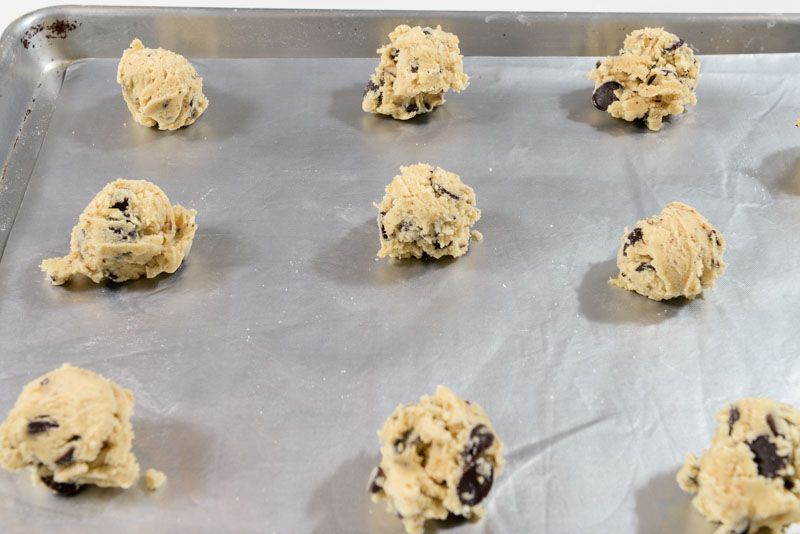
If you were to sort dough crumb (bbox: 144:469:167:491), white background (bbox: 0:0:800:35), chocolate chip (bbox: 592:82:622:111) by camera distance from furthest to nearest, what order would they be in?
white background (bbox: 0:0:800:35) → chocolate chip (bbox: 592:82:622:111) → dough crumb (bbox: 144:469:167:491)

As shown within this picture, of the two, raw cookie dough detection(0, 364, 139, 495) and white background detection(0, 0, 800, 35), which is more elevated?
white background detection(0, 0, 800, 35)

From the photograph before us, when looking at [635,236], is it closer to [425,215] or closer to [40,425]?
[425,215]

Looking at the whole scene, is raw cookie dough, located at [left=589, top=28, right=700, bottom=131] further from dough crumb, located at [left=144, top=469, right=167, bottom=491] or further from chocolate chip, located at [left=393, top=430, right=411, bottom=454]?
dough crumb, located at [left=144, top=469, right=167, bottom=491]

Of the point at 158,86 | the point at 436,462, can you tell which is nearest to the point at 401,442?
the point at 436,462

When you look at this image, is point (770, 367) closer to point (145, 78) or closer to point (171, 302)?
point (171, 302)

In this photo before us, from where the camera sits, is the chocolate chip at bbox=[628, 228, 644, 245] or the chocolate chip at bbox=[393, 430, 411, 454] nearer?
the chocolate chip at bbox=[393, 430, 411, 454]

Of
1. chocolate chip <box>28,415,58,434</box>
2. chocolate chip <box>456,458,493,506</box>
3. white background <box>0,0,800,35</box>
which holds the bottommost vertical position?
chocolate chip <box>456,458,493,506</box>

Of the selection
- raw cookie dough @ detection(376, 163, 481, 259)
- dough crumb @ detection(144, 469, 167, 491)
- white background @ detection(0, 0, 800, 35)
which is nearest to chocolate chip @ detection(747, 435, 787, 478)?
raw cookie dough @ detection(376, 163, 481, 259)

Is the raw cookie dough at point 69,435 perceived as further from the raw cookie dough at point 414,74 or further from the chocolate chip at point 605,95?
the chocolate chip at point 605,95
